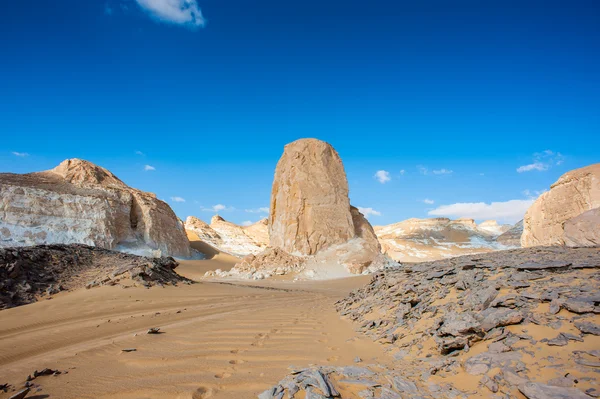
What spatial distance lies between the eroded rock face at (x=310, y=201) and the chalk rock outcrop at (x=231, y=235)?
19308mm

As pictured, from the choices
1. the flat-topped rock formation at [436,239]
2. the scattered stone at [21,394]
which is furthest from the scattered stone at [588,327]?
the flat-topped rock formation at [436,239]

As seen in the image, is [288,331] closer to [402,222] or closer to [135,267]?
[135,267]

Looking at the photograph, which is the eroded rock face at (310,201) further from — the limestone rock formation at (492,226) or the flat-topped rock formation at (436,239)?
the limestone rock formation at (492,226)

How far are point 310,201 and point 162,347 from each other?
22.2m

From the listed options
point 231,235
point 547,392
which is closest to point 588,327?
point 547,392

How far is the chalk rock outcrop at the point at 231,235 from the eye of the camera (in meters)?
46.2

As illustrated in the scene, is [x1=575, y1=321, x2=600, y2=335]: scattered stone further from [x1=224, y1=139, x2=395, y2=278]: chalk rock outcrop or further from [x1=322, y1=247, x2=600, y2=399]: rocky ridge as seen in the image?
[x1=224, y1=139, x2=395, y2=278]: chalk rock outcrop

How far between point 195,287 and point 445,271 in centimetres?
862

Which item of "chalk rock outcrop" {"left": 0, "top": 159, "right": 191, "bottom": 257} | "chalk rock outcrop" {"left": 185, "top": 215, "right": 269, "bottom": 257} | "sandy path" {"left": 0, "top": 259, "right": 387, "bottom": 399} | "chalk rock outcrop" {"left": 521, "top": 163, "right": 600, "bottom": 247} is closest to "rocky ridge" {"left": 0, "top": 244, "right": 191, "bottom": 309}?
"sandy path" {"left": 0, "top": 259, "right": 387, "bottom": 399}

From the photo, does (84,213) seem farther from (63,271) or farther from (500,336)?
(500,336)

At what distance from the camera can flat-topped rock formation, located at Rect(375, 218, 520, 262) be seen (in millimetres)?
54531

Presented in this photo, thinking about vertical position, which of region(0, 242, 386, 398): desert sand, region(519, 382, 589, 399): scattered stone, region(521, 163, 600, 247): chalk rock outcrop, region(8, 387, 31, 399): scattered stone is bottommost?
region(0, 242, 386, 398): desert sand

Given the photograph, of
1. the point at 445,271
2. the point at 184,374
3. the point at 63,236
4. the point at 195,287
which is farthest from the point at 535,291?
the point at 63,236

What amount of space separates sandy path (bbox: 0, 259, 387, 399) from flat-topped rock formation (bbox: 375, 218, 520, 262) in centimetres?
4854
